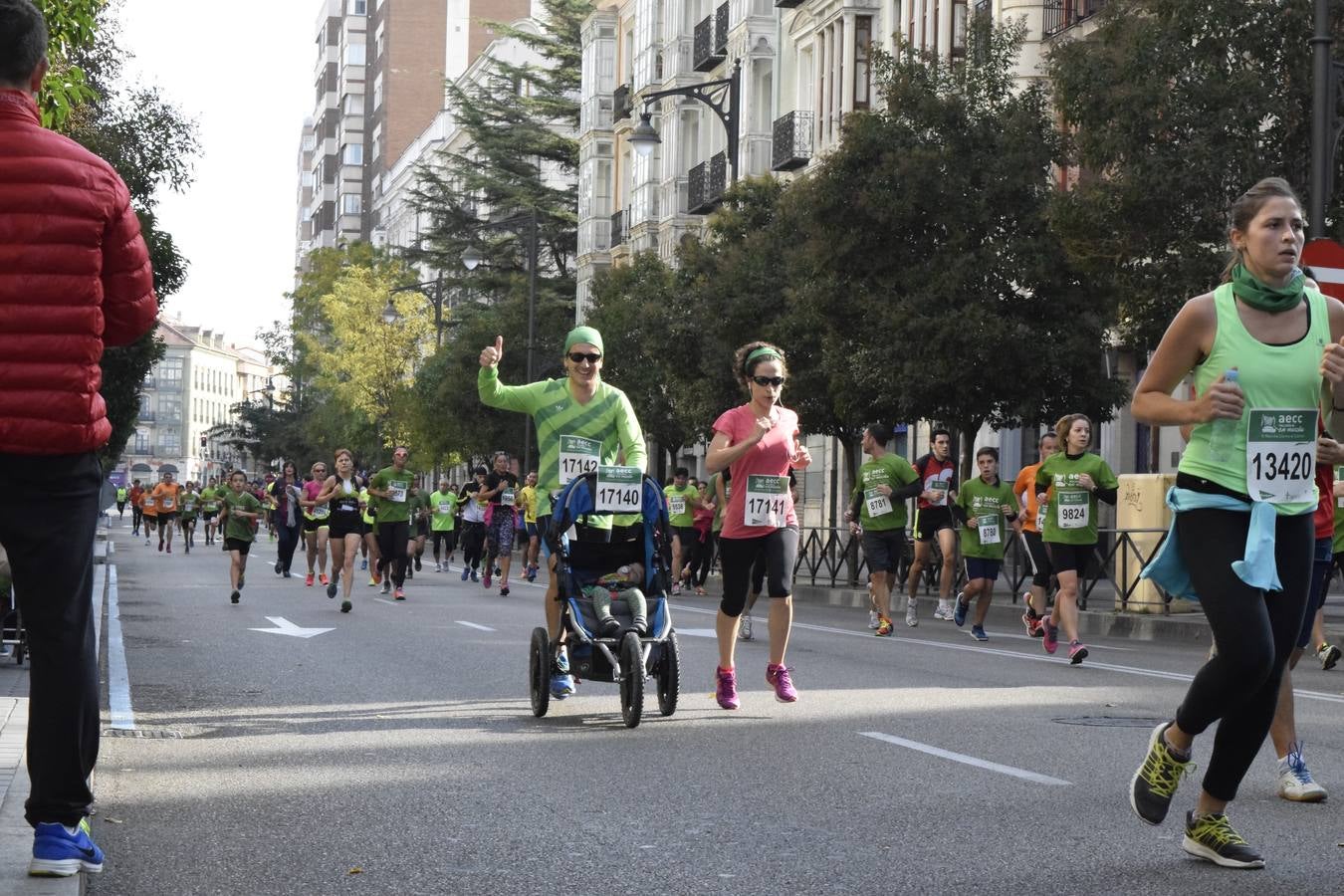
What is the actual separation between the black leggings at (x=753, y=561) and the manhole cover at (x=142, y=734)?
281cm

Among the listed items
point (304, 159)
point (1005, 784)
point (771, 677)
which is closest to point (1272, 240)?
point (1005, 784)

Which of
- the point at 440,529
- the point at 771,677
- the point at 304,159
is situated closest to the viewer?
the point at 771,677

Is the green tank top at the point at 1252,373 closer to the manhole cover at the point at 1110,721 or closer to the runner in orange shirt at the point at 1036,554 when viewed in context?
the manhole cover at the point at 1110,721

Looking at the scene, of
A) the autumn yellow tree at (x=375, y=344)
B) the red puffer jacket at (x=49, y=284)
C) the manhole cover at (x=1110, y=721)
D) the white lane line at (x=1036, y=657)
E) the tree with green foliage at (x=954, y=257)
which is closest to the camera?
the red puffer jacket at (x=49, y=284)

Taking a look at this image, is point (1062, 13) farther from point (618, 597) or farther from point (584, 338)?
point (618, 597)

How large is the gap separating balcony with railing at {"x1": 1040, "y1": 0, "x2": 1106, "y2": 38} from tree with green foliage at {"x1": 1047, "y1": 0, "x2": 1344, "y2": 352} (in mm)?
11917

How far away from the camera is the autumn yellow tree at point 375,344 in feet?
246

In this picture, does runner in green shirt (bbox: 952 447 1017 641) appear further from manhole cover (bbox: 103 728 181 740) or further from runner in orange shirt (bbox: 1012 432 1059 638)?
manhole cover (bbox: 103 728 181 740)

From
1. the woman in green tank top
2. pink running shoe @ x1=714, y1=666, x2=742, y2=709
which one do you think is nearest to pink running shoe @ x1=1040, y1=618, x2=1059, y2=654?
pink running shoe @ x1=714, y1=666, x2=742, y2=709

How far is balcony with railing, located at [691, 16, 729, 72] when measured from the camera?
176ft

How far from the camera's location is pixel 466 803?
7973mm

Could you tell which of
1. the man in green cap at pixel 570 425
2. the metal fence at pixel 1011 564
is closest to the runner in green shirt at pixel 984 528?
the metal fence at pixel 1011 564

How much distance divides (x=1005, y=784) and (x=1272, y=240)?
115 inches

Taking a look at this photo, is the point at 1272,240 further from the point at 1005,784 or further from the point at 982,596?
the point at 982,596
